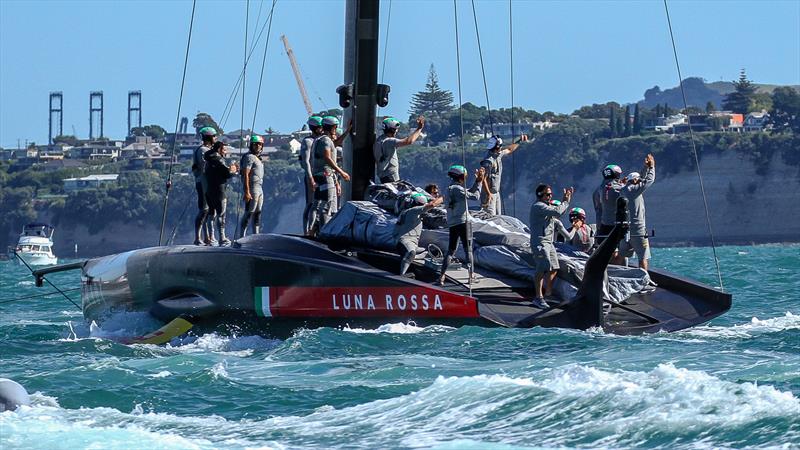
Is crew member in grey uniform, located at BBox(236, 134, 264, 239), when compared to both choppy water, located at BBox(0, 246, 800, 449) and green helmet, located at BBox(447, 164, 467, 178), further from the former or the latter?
green helmet, located at BBox(447, 164, 467, 178)

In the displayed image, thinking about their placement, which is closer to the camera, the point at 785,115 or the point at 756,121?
the point at 785,115

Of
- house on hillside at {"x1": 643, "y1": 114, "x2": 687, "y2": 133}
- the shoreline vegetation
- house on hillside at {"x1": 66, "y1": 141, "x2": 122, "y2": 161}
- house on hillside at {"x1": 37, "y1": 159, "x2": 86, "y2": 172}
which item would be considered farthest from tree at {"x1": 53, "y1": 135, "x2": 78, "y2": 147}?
house on hillside at {"x1": 643, "y1": 114, "x2": 687, "y2": 133}

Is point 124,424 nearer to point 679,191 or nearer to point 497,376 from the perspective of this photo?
point 497,376

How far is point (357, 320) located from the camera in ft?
42.8

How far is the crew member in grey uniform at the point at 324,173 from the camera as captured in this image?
14594 mm

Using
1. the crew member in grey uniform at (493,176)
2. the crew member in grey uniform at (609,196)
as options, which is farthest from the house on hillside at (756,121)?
the crew member in grey uniform at (609,196)

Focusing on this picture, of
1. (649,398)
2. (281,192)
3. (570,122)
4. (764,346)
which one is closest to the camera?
(649,398)

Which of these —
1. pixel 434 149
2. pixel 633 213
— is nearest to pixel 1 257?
pixel 434 149

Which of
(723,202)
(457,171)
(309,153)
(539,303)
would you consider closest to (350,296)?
(457,171)

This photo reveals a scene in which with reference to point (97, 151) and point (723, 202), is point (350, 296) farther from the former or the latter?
point (97, 151)

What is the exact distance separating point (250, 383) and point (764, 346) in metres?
4.08

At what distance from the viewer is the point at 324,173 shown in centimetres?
1470

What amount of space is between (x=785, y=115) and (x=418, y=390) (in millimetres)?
122741

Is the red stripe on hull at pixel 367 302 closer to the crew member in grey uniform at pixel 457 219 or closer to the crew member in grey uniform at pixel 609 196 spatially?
the crew member in grey uniform at pixel 457 219
